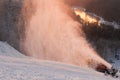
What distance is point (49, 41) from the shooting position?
3108 cm

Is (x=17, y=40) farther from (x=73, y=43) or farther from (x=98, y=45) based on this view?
(x=98, y=45)

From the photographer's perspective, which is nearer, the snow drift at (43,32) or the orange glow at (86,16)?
the snow drift at (43,32)

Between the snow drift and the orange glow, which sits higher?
the orange glow

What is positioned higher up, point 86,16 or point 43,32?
point 86,16

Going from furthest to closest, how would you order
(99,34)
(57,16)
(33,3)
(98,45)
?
(99,34)
(98,45)
(57,16)
(33,3)

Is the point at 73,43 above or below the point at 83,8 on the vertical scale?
below

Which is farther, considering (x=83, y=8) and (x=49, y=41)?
(x=83, y=8)

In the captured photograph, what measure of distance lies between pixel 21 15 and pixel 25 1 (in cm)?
98

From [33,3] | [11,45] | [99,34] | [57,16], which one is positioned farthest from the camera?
[99,34]

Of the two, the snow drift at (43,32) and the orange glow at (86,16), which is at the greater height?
the orange glow at (86,16)

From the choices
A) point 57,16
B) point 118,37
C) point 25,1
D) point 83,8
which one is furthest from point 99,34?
point 25,1

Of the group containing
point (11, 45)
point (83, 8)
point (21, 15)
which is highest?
point (83, 8)

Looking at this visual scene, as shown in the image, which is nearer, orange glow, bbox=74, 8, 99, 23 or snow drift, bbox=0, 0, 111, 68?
snow drift, bbox=0, 0, 111, 68

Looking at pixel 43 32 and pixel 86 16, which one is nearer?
pixel 43 32
